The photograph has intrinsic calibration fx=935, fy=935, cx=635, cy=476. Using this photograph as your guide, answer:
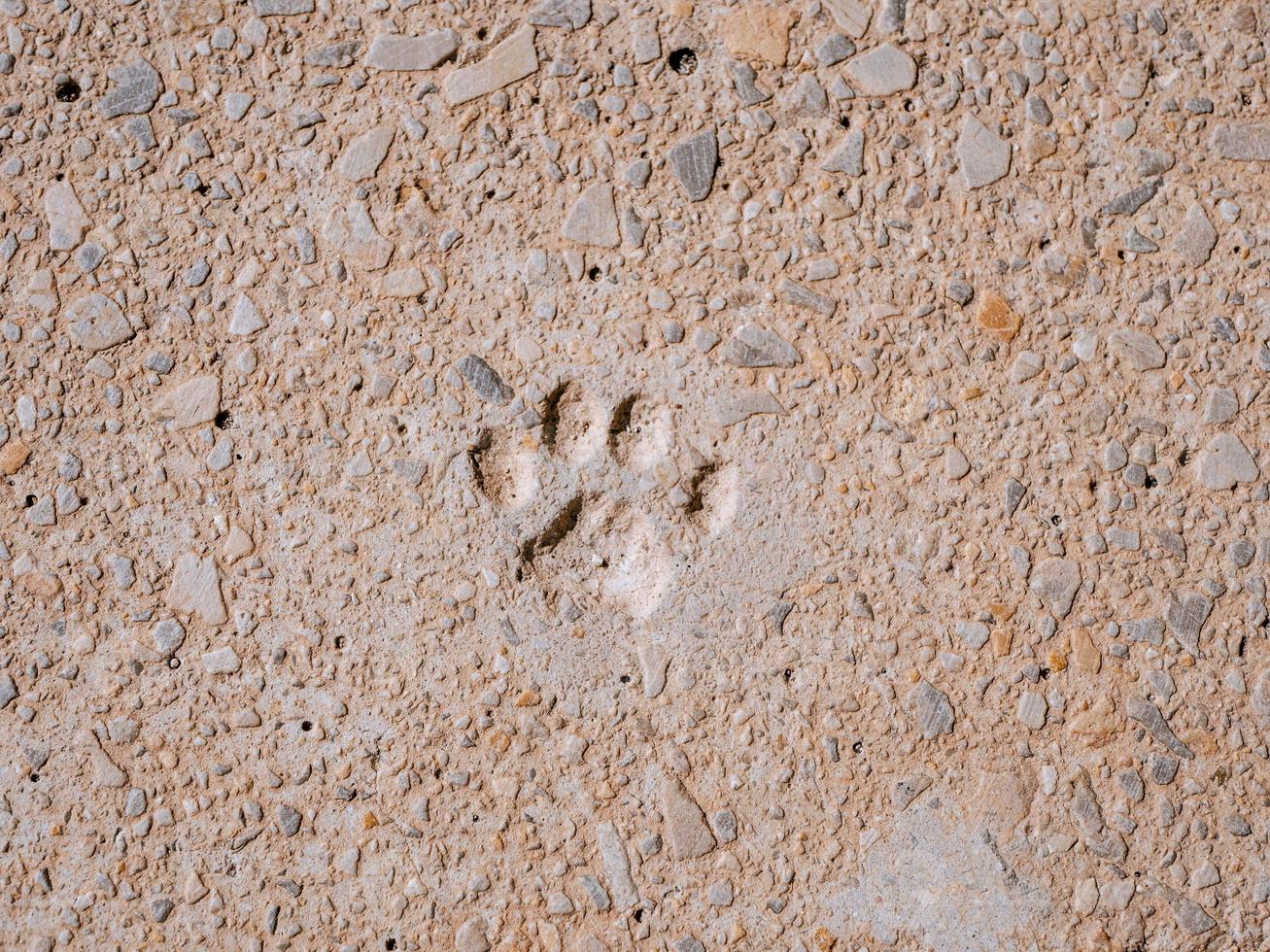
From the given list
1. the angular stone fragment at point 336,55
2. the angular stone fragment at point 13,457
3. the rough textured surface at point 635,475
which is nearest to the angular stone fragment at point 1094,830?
the rough textured surface at point 635,475

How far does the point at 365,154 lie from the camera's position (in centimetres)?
161

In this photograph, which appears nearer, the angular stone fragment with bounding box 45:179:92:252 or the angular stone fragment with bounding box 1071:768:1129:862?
the angular stone fragment with bounding box 1071:768:1129:862

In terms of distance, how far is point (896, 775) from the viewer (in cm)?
153

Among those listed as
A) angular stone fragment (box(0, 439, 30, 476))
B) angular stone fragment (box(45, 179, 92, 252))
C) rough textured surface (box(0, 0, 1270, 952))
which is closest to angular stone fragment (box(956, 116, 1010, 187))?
rough textured surface (box(0, 0, 1270, 952))

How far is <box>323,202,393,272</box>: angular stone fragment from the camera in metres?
1.60

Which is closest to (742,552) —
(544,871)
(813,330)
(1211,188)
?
(813,330)

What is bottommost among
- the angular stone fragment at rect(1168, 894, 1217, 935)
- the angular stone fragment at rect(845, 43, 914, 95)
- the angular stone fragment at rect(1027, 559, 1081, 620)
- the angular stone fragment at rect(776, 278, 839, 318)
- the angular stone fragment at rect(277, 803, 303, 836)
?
the angular stone fragment at rect(1168, 894, 1217, 935)

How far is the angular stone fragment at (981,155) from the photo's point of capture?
5.23 feet

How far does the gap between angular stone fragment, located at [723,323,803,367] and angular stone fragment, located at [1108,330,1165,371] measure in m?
0.54

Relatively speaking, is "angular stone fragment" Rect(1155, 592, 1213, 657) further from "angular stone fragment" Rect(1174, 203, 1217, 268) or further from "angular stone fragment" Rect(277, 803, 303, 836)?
"angular stone fragment" Rect(277, 803, 303, 836)

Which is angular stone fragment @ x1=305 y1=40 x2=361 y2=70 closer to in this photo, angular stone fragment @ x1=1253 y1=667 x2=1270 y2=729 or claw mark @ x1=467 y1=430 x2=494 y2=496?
claw mark @ x1=467 y1=430 x2=494 y2=496

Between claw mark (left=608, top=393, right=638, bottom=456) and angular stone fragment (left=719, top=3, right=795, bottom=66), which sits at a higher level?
angular stone fragment (left=719, top=3, right=795, bottom=66)

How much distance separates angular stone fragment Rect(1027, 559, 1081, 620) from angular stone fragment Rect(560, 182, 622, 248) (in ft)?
2.97

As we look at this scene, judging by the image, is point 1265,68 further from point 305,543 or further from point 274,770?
point 274,770
